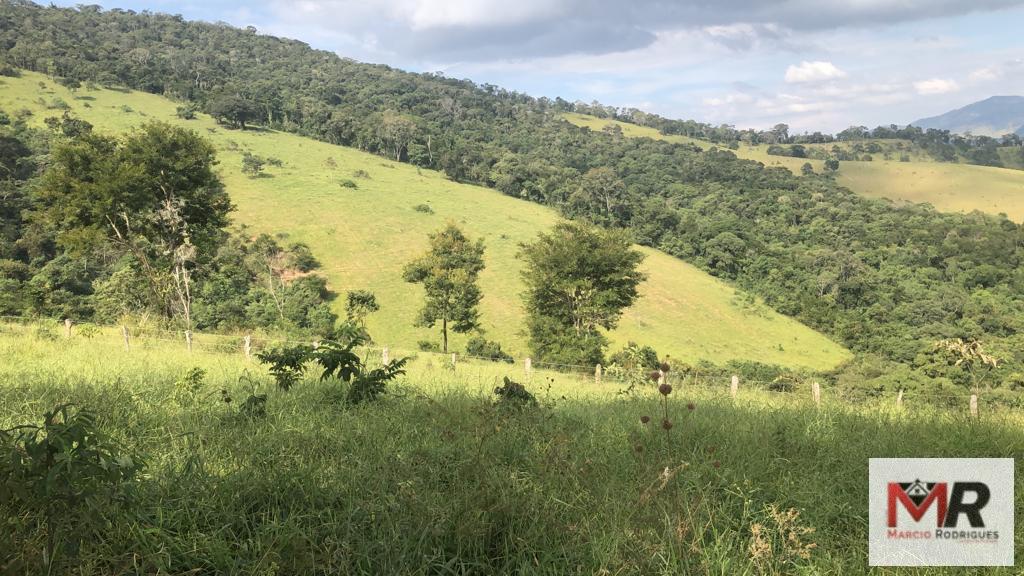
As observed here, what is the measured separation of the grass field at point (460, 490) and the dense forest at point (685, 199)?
43849 millimetres

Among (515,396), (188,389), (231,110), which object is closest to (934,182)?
(231,110)

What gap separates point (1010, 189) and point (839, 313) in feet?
296

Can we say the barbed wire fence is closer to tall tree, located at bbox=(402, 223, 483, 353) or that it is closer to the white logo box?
the white logo box

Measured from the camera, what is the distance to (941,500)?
11.7ft

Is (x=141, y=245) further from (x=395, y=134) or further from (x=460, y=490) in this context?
(x=395, y=134)

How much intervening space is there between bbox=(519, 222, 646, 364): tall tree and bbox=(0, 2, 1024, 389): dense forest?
1451 cm

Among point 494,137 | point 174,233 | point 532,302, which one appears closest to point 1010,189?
point 494,137

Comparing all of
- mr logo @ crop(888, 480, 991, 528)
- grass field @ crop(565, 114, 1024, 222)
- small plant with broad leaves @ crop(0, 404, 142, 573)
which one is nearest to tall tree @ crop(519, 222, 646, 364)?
mr logo @ crop(888, 480, 991, 528)

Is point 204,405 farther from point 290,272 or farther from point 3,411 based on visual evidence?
point 290,272

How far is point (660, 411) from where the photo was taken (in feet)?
22.5

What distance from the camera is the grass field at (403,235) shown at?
186 feet

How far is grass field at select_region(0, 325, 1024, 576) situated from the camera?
9.05 ft

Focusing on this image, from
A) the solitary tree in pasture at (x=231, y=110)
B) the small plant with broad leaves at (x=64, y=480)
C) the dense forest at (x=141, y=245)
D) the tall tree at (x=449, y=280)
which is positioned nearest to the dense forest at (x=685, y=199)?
the solitary tree in pasture at (x=231, y=110)

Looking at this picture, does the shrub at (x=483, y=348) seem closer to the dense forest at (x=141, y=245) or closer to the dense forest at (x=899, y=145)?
the dense forest at (x=141, y=245)
